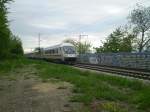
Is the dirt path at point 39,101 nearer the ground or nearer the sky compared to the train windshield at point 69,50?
nearer the ground

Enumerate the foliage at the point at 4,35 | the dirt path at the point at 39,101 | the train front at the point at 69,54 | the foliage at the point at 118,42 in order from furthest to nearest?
the foliage at the point at 118,42, the train front at the point at 69,54, the foliage at the point at 4,35, the dirt path at the point at 39,101

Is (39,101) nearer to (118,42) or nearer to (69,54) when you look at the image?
(69,54)

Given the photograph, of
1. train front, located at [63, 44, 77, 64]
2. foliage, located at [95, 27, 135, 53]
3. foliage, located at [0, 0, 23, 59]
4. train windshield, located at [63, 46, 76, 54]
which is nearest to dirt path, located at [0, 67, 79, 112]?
foliage, located at [0, 0, 23, 59]

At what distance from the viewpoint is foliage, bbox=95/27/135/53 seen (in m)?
76.2

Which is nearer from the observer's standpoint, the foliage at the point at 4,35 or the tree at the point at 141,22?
the foliage at the point at 4,35

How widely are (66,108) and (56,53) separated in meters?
40.4

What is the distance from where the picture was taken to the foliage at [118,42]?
7625 centimetres

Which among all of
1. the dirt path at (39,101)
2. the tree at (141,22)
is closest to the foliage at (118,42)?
the tree at (141,22)

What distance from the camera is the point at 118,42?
81.0 meters

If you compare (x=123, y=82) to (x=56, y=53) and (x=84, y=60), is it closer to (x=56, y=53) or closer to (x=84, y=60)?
(x=56, y=53)

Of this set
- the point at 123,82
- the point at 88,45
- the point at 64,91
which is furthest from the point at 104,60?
the point at 88,45

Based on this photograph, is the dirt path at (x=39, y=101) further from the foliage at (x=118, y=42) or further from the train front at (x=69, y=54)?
the foliage at (x=118, y=42)

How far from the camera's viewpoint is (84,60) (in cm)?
5906

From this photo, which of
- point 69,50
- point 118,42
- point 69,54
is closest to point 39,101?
point 69,54
